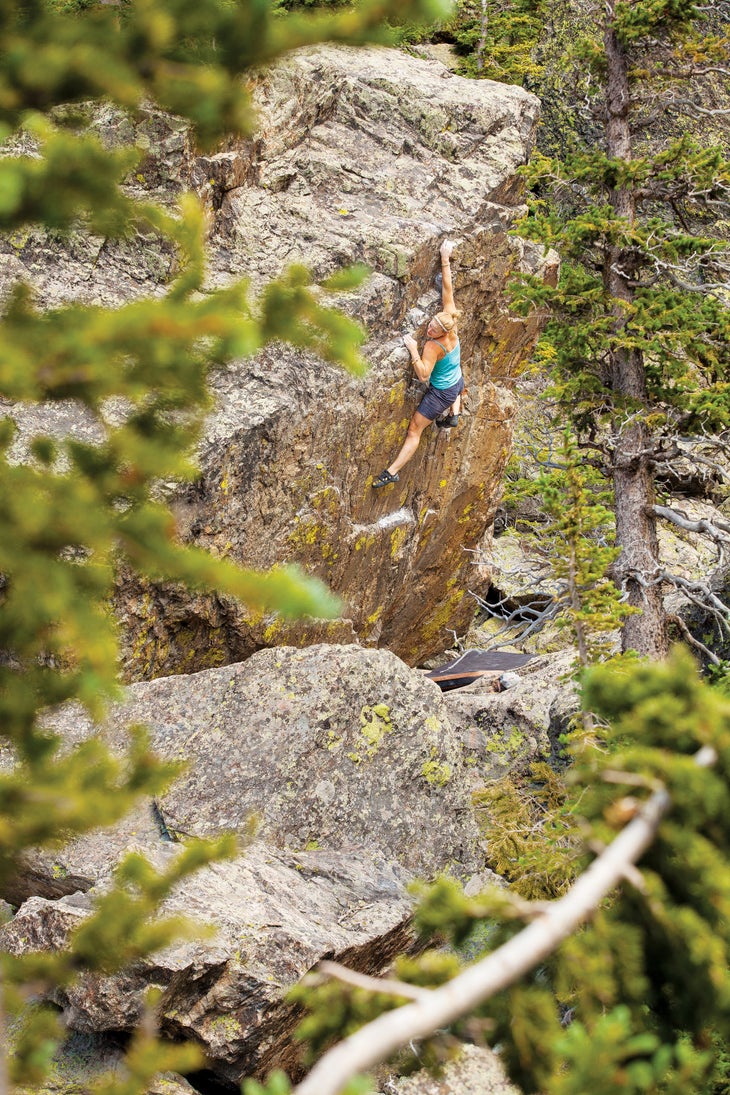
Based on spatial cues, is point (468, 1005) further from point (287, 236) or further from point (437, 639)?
point (437, 639)

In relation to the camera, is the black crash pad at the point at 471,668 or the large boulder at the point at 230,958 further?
the black crash pad at the point at 471,668

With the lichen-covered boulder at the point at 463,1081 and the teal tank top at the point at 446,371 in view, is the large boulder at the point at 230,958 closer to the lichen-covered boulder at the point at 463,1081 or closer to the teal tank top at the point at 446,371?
the lichen-covered boulder at the point at 463,1081

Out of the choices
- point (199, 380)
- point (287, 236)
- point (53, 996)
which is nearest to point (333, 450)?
point (287, 236)

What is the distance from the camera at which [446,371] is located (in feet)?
44.1

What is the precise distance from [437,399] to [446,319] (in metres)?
1.29

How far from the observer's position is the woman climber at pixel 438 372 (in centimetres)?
1305

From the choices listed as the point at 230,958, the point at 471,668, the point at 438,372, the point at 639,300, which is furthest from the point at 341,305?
the point at 230,958

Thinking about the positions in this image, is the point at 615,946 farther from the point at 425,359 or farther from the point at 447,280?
the point at 447,280

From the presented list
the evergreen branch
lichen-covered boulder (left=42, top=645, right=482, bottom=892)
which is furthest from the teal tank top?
the evergreen branch

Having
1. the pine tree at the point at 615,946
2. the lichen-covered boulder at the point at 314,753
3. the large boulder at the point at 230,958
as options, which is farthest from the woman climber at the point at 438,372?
the pine tree at the point at 615,946

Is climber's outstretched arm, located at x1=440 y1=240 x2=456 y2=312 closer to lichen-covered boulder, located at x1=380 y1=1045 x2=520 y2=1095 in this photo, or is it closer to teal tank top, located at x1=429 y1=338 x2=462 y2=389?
teal tank top, located at x1=429 y1=338 x2=462 y2=389

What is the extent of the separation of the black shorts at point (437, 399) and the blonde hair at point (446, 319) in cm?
97

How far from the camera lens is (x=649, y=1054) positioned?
11.2 feet

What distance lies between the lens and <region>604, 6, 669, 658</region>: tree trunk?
12422 mm
